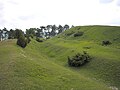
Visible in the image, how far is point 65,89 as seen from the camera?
38.0 meters

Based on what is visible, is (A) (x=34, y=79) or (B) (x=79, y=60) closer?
(A) (x=34, y=79)

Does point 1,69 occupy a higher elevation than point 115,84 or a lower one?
higher

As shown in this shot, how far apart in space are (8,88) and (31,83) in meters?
3.78

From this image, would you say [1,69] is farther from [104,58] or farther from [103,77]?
[104,58]

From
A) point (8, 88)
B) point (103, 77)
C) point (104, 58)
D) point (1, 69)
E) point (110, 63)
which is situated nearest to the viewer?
point (8, 88)

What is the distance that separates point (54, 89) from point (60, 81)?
161 inches

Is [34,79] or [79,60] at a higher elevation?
[34,79]

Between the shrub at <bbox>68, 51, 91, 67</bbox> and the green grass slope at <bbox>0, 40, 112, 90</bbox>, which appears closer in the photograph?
the green grass slope at <bbox>0, 40, 112, 90</bbox>

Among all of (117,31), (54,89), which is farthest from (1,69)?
(117,31)

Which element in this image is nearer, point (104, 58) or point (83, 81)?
point (83, 81)

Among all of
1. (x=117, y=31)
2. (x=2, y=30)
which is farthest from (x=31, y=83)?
(x=2, y=30)

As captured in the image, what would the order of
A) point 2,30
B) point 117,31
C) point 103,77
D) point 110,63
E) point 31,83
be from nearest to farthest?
point 31,83
point 103,77
point 110,63
point 117,31
point 2,30

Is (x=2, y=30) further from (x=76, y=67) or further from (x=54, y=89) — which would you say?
(x=54, y=89)

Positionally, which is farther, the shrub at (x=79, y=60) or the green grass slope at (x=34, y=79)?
the shrub at (x=79, y=60)
